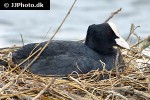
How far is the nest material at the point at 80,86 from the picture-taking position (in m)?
5.44

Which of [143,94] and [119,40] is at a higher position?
[119,40]

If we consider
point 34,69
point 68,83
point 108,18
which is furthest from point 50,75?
point 108,18

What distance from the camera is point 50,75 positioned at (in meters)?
6.63

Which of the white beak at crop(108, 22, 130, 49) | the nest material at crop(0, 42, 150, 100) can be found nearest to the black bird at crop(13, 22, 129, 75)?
the white beak at crop(108, 22, 130, 49)

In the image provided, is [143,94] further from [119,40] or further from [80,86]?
[119,40]

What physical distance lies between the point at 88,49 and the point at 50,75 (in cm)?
90

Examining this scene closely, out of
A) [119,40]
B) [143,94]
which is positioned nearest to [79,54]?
[119,40]

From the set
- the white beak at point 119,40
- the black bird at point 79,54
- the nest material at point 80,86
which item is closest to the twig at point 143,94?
the nest material at point 80,86

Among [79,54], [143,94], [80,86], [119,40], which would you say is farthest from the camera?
[119,40]

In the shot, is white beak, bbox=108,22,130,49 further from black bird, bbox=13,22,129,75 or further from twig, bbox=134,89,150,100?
twig, bbox=134,89,150,100

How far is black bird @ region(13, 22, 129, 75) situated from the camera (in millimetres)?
6816

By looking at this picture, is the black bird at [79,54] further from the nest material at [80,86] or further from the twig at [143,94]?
the twig at [143,94]

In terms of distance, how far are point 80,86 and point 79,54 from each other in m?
1.25

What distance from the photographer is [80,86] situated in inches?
231
